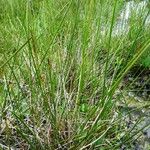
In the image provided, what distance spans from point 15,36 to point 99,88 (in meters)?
0.61

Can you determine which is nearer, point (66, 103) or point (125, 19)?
point (66, 103)

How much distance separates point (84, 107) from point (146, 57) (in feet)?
1.95

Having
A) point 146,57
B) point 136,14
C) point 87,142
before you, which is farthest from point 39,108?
point 136,14

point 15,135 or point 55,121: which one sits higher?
point 55,121

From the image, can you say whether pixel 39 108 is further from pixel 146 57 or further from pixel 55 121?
pixel 146 57

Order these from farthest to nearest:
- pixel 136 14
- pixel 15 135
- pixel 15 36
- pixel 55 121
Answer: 1. pixel 136 14
2. pixel 15 36
3. pixel 15 135
4. pixel 55 121

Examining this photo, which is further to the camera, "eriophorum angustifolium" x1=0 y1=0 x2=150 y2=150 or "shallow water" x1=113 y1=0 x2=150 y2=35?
"shallow water" x1=113 y1=0 x2=150 y2=35

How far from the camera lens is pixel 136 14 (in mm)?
2109

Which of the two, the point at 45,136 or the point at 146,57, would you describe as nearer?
the point at 45,136

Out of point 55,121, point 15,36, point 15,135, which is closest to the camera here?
point 55,121

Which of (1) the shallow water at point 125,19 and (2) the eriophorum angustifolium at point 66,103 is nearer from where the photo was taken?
(2) the eriophorum angustifolium at point 66,103

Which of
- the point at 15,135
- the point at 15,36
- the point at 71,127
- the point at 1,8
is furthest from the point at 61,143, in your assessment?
the point at 1,8

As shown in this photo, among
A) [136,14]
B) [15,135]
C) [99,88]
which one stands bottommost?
[15,135]

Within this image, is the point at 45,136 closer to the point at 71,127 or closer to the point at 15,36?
the point at 71,127
